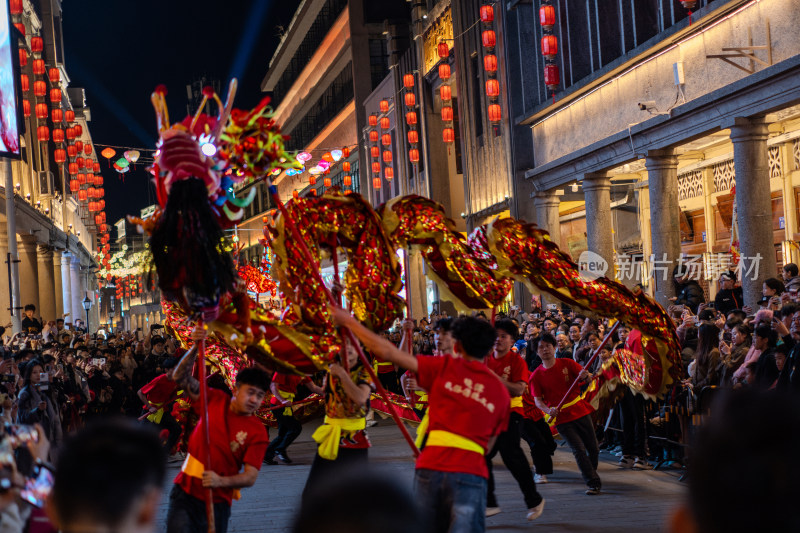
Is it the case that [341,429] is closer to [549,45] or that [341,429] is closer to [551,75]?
[549,45]

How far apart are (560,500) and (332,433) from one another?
3948 mm

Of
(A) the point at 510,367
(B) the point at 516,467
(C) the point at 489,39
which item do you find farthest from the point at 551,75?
(B) the point at 516,467

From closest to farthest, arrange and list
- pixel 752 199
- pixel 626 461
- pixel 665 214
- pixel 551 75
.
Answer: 1. pixel 626 461
2. pixel 752 199
3. pixel 665 214
4. pixel 551 75

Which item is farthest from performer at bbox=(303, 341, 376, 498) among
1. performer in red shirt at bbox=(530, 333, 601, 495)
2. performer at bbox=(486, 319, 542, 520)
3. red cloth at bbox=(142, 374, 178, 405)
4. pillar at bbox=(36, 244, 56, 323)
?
pillar at bbox=(36, 244, 56, 323)

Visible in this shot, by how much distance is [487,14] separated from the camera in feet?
81.5

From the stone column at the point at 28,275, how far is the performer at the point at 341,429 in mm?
27434

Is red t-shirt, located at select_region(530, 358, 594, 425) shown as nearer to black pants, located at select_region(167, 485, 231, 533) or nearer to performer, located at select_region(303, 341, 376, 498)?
performer, located at select_region(303, 341, 376, 498)

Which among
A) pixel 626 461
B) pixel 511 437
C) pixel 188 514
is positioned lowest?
pixel 626 461

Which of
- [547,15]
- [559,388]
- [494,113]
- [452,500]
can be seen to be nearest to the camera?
[452,500]

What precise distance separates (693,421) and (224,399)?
6161 millimetres

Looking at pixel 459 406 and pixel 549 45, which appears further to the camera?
pixel 549 45

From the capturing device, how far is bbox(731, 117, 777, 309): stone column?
14961 millimetres

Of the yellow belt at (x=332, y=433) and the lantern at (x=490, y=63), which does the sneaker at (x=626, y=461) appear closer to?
the yellow belt at (x=332, y=433)

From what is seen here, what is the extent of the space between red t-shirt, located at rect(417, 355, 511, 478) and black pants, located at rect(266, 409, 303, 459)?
854cm
